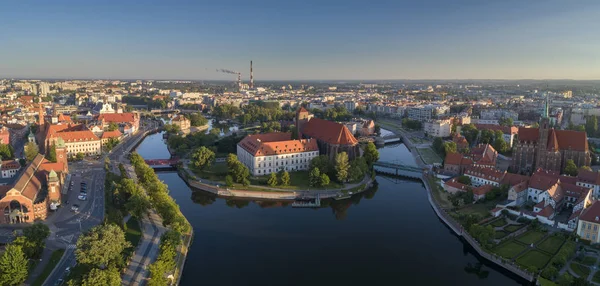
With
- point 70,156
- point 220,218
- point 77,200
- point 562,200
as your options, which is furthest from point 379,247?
point 70,156

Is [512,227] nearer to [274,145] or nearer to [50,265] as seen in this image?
[274,145]

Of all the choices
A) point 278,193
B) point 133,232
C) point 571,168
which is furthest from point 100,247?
point 571,168

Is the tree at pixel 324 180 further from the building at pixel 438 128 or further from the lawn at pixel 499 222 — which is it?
the building at pixel 438 128

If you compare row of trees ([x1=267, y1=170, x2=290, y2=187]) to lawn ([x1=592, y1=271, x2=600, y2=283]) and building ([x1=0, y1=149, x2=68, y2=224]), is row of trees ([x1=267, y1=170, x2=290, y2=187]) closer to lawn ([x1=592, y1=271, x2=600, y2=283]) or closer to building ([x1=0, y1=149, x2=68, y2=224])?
building ([x1=0, y1=149, x2=68, y2=224])

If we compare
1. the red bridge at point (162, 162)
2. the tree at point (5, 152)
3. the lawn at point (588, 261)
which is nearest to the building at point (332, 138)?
the red bridge at point (162, 162)

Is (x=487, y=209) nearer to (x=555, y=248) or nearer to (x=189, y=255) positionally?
(x=555, y=248)

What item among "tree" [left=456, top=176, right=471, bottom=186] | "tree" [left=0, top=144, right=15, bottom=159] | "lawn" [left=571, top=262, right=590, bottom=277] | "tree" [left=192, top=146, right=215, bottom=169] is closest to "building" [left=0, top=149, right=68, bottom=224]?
"tree" [left=192, top=146, right=215, bottom=169]

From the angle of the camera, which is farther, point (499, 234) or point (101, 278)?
point (499, 234)
